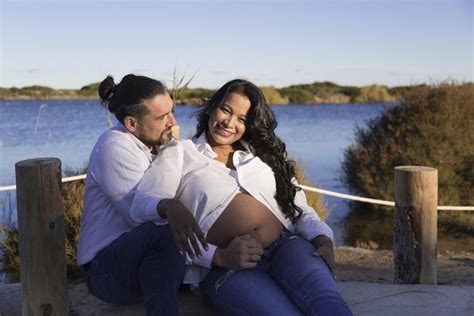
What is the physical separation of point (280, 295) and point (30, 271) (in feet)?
4.09

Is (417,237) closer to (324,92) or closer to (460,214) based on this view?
(460,214)

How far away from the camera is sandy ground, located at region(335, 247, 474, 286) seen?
586 centimetres

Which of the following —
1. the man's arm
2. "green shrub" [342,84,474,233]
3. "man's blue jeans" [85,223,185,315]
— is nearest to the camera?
"man's blue jeans" [85,223,185,315]

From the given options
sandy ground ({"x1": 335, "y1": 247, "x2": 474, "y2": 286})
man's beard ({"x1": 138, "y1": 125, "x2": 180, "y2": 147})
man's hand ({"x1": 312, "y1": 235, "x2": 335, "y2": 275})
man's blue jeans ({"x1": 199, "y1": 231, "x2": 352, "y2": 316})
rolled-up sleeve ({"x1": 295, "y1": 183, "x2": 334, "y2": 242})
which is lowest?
sandy ground ({"x1": 335, "y1": 247, "x2": 474, "y2": 286})

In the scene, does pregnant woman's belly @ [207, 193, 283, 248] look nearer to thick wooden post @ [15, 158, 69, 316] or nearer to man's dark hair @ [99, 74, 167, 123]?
man's dark hair @ [99, 74, 167, 123]

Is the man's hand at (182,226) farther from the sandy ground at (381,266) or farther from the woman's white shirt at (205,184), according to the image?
the sandy ground at (381,266)

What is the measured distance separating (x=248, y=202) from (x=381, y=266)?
3890 mm

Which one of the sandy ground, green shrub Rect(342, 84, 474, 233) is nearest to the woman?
the sandy ground

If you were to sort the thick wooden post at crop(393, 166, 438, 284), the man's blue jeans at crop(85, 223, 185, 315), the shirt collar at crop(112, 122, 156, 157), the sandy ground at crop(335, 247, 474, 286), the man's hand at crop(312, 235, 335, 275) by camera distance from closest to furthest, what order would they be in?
the man's blue jeans at crop(85, 223, 185, 315) → the shirt collar at crop(112, 122, 156, 157) → the man's hand at crop(312, 235, 335, 275) → the thick wooden post at crop(393, 166, 438, 284) → the sandy ground at crop(335, 247, 474, 286)

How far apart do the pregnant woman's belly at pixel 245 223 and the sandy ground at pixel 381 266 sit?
9.24 feet

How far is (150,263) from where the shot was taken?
8.58 feet

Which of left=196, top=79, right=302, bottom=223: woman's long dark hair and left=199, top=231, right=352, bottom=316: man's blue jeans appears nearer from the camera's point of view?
left=199, top=231, right=352, bottom=316: man's blue jeans

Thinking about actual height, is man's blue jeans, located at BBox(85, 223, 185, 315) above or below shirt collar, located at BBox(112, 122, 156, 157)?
below

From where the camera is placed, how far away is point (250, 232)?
120 inches
